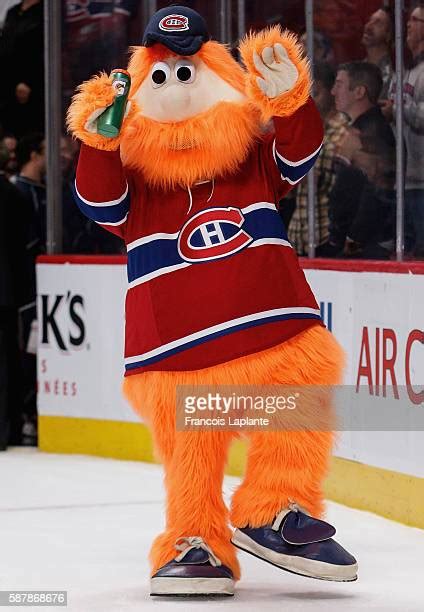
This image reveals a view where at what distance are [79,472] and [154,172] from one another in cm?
259

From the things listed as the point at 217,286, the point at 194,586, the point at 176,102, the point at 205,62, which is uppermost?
the point at 205,62

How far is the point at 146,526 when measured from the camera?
4.80 meters

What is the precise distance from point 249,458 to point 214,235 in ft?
1.88

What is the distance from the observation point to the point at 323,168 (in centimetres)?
567

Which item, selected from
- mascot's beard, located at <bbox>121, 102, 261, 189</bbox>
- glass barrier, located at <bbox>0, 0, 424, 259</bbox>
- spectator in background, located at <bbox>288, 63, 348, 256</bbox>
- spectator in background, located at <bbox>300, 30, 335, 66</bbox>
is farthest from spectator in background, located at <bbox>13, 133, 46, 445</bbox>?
mascot's beard, located at <bbox>121, 102, 261, 189</bbox>

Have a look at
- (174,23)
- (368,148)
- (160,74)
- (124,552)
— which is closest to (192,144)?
(160,74)

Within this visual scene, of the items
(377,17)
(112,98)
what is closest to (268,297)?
(112,98)

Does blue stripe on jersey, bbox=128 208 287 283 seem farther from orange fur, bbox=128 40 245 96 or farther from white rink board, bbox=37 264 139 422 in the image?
white rink board, bbox=37 264 139 422

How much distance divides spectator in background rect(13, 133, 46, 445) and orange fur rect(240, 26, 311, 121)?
3.48 m

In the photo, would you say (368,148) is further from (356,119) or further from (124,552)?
(124,552)

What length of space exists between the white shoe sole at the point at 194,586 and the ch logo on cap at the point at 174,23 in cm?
140

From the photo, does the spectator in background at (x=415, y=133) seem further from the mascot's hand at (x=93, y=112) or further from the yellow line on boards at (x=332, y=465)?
the mascot's hand at (x=93, y=112)

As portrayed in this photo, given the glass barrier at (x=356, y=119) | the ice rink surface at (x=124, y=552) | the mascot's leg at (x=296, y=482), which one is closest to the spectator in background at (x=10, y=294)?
the ice rink surface at (x=124, y=552)

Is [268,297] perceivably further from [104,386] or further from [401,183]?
[104,386]
